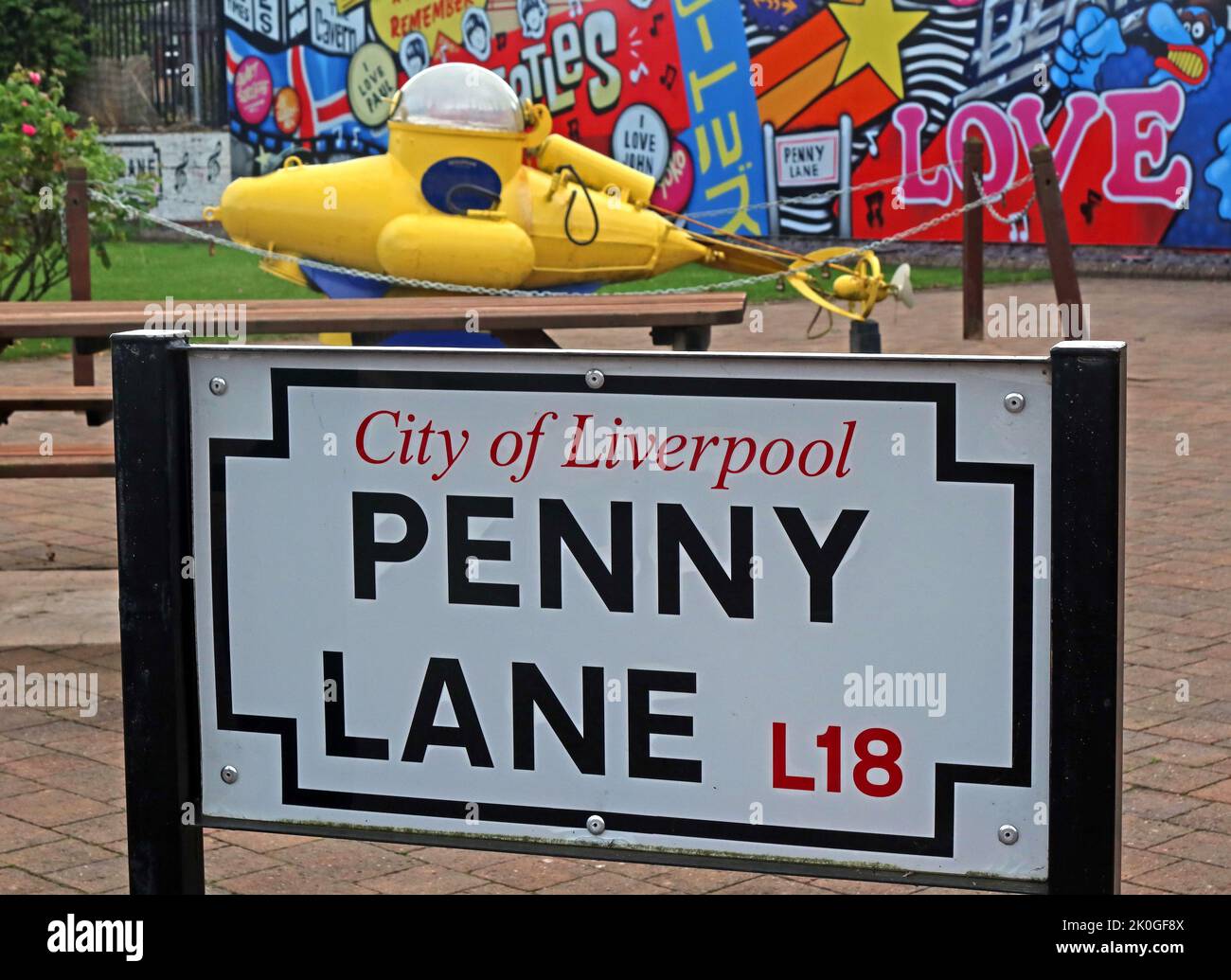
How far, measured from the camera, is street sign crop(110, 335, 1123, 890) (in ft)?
7.43

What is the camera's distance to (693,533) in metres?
2.38

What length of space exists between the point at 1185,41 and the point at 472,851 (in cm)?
1624

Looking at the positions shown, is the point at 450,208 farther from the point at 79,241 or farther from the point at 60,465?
the point at 60,465

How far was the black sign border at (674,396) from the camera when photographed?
7.37 ft

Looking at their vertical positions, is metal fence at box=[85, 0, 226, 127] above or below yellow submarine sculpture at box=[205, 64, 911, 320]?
above

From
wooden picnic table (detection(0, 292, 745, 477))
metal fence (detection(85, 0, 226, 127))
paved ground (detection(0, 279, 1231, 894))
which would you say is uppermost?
metal fence (detection(85, 0, 226, 127))

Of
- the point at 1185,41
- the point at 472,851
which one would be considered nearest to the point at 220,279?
the point at 1185,41

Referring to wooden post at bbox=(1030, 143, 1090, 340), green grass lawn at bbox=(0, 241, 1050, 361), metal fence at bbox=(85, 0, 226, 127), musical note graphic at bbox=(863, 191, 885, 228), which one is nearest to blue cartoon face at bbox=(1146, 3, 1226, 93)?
green grass lawn at bbox=(0, 241, 1050, 361)

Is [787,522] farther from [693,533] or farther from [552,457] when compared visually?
[552,457]

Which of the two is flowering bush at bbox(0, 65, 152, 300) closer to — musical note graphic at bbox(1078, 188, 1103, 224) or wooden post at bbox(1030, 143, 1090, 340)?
wooden post at bbox(1030, 143, 1090, 340)

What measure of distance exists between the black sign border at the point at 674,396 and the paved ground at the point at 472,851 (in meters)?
1.14

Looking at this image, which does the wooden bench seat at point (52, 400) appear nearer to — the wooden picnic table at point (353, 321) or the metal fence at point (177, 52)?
the wooden picnic table at point (353, 321)

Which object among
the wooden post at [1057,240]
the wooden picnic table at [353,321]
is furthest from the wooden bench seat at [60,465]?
the wooden post at [1057,240]

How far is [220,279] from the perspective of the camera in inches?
686
